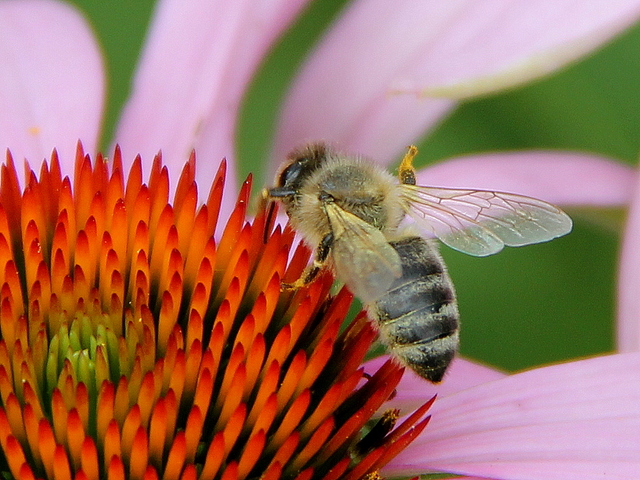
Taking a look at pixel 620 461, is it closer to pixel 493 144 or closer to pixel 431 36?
pixel 431 36

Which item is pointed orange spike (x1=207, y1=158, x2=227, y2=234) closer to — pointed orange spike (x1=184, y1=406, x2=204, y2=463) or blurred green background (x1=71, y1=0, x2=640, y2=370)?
pointed orange spike (x1=184, y1=406, x2=204, y2=463)

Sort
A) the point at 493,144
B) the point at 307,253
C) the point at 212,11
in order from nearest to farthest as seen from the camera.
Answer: the point at 307,253
the point at 212,11
the point at 493,144

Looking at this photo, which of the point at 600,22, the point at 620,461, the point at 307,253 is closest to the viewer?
the point at 620,461

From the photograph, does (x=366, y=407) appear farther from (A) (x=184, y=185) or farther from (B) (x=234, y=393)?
(A) (x=184, y=185)

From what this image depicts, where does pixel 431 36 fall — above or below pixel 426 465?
above

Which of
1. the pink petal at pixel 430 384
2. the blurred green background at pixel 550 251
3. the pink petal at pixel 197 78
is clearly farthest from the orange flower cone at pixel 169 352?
the blurred green background at pixel 550 251

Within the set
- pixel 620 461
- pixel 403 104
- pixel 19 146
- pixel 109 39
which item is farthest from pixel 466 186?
pixel 109 39
